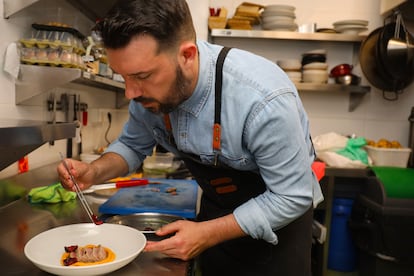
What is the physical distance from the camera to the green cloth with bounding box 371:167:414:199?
7.08ft

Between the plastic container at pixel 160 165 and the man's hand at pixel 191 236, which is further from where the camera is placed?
the plastic container at pixel 160 165

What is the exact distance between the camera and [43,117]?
158 cm

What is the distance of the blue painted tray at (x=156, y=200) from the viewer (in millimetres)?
1229

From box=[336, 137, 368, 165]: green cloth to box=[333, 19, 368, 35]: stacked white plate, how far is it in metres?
0.79

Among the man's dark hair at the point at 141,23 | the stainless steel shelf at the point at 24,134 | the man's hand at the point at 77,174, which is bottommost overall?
the man's hand at the point at 77,174

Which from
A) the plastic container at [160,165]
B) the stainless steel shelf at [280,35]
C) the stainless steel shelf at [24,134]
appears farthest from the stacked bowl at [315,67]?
the stainless steel shelf at [24,134]

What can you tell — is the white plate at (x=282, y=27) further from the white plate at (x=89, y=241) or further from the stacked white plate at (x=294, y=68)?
the white plate at (x=89, y=241)

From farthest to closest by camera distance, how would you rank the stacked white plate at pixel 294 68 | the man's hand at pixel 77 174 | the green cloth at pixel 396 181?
the stacked white plate at pixel 294 68 → the green cloth at pixel 396 181 → the man's hand at pixel 77 174

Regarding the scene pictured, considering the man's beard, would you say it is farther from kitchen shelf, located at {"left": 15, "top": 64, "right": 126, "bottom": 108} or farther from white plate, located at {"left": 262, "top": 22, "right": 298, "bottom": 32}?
white plate, located at {"left": 262, "top": 22, "right": 298, "bottom": 32}

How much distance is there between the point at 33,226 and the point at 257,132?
73cm

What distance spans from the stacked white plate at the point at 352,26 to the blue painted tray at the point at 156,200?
1.83 meters

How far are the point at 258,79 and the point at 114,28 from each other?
1.21 feet

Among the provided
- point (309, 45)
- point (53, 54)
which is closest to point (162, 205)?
point (53, 54)

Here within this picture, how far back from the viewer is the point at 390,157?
2525mm
